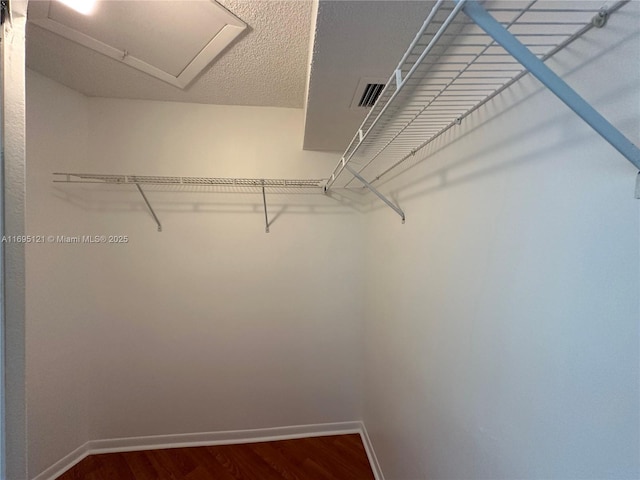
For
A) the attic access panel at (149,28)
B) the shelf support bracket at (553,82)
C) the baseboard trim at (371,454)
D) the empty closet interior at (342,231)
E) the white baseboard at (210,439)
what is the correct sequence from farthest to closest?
the white baseboard at (210,439)
the baseboard trim at (371,454)
the attic access panel at (149,28)
the empty closet interior at (342,231)
the shelf support bracket at (553,82)

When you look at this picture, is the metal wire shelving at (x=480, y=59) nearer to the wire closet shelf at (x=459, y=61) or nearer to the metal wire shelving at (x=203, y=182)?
the wire closet shelf at (x=459, y=61)

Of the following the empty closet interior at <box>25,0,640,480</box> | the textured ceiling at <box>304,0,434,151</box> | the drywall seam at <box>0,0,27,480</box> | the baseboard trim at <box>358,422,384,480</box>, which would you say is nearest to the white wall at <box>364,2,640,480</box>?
the empty closet interior at <box>25,0,640,480</box>

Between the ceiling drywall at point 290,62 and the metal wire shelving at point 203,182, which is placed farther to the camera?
the metal wire shelving at point 203,182

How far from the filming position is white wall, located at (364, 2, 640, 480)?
47cm

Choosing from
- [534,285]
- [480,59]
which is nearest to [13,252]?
[534,285]

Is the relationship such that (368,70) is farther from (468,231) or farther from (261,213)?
(261,213)

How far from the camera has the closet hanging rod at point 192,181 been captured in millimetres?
1757

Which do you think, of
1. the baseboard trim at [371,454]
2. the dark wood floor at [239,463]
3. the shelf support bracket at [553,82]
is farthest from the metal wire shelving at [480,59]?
the dark wood floor at [239,463]

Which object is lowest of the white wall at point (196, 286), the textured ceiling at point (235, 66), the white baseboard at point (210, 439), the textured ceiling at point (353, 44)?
the white baseboard at point (210, 439)

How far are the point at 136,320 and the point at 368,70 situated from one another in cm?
222

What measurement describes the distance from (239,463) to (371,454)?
93 cm

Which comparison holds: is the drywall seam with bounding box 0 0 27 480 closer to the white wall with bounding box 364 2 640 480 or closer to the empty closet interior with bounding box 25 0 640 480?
the empty closet interior with bounding box 25 0 640 480

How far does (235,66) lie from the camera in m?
1.58

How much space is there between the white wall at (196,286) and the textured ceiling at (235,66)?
0.13 metres
